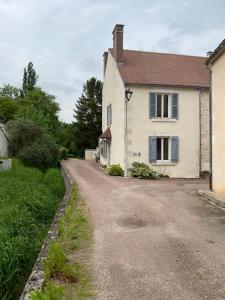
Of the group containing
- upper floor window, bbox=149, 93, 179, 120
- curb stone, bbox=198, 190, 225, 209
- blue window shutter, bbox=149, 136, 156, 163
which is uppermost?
upper floor window, bbox=149, 93, 179, 120

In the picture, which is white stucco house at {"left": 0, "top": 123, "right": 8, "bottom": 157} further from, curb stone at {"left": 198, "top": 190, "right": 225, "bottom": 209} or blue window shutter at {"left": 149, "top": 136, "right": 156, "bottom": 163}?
curb stone at {"left": 198, "top": 190, "right": 225, "bottom": 209}

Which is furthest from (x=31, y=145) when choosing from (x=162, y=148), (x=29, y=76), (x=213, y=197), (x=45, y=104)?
(x=29, y=76)

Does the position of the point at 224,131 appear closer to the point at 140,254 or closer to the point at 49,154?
the point at 140,254

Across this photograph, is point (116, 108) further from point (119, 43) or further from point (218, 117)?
point (218, 117)

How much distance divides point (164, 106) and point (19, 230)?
15.9 meters

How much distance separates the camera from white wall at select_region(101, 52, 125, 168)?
869 inches

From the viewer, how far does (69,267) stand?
215 inches

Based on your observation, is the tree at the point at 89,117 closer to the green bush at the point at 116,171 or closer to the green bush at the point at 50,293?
the green bush at the point at 116,171

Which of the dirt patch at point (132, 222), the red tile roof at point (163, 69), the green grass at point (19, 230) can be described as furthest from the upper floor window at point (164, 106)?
the dirt patch at point (132, 222)

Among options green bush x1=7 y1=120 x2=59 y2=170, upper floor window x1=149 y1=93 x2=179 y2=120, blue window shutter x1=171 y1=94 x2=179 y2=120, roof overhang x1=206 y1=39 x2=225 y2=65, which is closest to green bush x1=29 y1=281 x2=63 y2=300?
roof overhang x1=206 y1=39 x2=225 y2=65

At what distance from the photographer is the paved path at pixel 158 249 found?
486 centimetres

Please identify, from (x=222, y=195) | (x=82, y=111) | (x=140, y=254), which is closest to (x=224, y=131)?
(x=222, y=195)

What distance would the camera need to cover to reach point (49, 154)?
25578mm

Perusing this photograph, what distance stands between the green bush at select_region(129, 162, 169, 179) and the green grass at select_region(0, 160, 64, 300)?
8.92 metres
